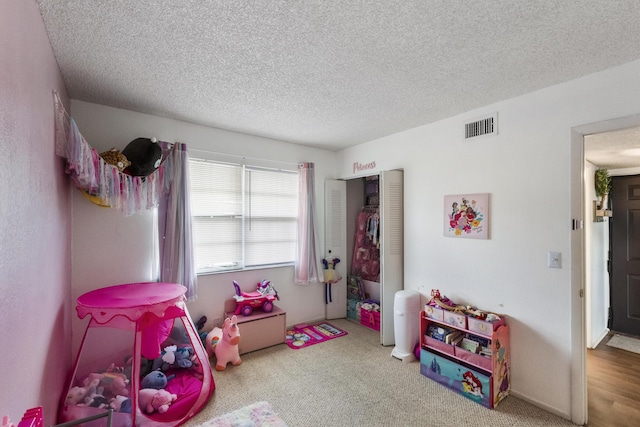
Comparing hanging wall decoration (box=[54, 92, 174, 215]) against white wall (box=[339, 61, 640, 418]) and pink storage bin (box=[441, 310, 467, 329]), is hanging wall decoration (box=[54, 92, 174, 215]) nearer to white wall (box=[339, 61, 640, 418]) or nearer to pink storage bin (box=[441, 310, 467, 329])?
white wall (box=[339, 61, 640, 418])

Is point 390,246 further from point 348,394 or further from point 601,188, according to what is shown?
point 601,188

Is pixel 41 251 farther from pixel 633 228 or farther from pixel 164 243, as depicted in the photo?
pixel 633 228

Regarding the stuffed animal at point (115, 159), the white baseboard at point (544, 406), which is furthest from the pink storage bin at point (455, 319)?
the stuffed animal at point (115, 159)

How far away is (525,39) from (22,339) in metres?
2.86

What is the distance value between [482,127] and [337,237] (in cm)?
229

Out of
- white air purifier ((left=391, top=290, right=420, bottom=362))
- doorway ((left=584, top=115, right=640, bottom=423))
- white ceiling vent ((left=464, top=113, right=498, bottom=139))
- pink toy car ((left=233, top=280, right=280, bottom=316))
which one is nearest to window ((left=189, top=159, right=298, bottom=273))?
pink toy car ((left=233, top=280, right=280, bottom=316))

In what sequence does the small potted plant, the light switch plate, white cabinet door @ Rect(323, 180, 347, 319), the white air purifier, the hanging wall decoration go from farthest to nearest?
white cabinet door @ Rect(323, 180, 347, 319) < the small potted plant < the white air purifier < the light switch plate < the hanging wall decoration

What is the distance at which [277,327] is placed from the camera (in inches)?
130

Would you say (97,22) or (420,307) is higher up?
(97,22)

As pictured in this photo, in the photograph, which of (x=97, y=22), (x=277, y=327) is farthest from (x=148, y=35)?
(x=277, y=327)

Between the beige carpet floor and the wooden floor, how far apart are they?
1.15ft

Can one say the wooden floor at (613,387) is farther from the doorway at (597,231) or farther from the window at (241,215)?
the window at (241,215)

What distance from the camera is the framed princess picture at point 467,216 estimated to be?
2596 mm

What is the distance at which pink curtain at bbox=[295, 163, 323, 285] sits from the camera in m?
3.84
